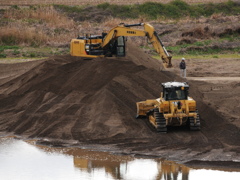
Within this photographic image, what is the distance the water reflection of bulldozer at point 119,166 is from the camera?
19.5 metres

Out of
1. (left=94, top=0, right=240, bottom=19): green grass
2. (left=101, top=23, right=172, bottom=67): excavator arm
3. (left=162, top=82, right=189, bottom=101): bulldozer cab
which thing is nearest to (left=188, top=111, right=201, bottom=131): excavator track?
(left=162, top=82, right=189, bottom=101): bulldozer cab

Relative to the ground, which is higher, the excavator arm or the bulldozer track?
the excavator arm

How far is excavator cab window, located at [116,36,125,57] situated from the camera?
3316 cm

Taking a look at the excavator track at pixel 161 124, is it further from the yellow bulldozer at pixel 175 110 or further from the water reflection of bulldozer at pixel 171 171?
the water reflection of bulldozer at pixel 171 171

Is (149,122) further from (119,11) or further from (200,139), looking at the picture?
(119,11)

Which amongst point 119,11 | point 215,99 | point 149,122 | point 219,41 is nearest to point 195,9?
point 119,11

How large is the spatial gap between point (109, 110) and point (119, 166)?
5.18 m

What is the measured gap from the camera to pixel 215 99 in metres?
28.6

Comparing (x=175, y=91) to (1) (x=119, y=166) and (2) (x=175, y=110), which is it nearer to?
(2) (x=175, y=110)

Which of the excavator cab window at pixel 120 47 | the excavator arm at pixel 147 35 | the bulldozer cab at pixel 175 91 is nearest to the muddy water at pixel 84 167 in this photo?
the bulldozer cab at pixel 175 91

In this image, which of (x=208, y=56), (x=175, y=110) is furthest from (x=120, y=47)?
(x=208, y=56)

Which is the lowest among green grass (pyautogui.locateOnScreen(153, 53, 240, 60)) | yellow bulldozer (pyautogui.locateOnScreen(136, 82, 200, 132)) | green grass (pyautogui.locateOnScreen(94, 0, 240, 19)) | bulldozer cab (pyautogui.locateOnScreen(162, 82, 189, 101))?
yellow bulldozer (pyautogui.locateOnScreen(136, 82, 200, 132))

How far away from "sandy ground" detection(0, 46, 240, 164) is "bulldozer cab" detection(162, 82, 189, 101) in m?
1.50

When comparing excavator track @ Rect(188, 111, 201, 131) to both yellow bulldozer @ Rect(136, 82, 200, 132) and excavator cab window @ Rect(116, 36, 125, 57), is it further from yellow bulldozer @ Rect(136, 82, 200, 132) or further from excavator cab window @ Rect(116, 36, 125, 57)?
excavator cab window @ Rect(116, 36, 125, 57)
